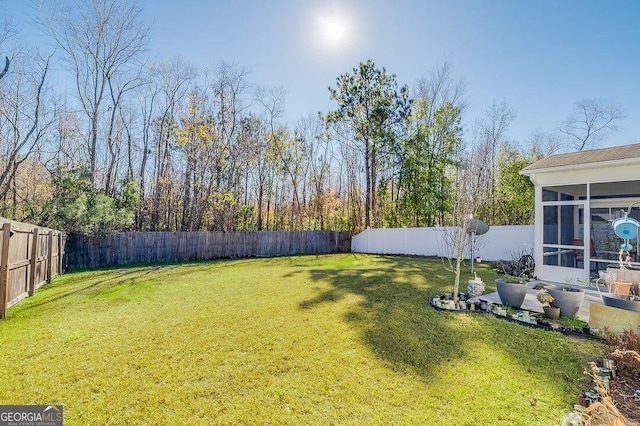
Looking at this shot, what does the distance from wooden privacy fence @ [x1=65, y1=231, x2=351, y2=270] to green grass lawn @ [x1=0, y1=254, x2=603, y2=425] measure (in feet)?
19.4

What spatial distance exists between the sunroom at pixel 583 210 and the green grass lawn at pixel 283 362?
3891mm

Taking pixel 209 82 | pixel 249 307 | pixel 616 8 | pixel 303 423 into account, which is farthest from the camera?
pixel 209 82

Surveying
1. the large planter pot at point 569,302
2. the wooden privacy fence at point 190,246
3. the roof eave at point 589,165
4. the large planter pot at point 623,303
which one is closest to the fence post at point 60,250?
the wooden privacy fence at point 190,246

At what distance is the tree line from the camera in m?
10.4

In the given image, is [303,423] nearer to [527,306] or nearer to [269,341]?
[269,341]

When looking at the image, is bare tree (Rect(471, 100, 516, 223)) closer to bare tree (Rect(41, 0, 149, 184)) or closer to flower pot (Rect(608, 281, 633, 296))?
flower pot (Rect(608, 281, 633, 296))

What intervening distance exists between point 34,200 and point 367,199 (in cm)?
1376

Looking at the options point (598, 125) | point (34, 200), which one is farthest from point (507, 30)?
point (34, 200)

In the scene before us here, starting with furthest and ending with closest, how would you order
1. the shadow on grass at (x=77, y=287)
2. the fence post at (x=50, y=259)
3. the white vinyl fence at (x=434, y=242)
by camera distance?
the white vinyl fence at (x=434, y=242) < the fence post at (x=50, y=259) < the shadow on grass at (x=77, y=287)

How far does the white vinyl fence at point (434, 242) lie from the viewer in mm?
10352

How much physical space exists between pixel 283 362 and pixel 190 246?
418 inches

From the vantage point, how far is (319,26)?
775cm

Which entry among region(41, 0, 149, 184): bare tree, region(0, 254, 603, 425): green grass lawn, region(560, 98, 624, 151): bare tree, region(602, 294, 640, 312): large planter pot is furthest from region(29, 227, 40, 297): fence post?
region(560, 98, 624, 151): bare tree

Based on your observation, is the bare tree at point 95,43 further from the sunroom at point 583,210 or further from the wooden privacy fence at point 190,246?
the sunroom at point 583,210
